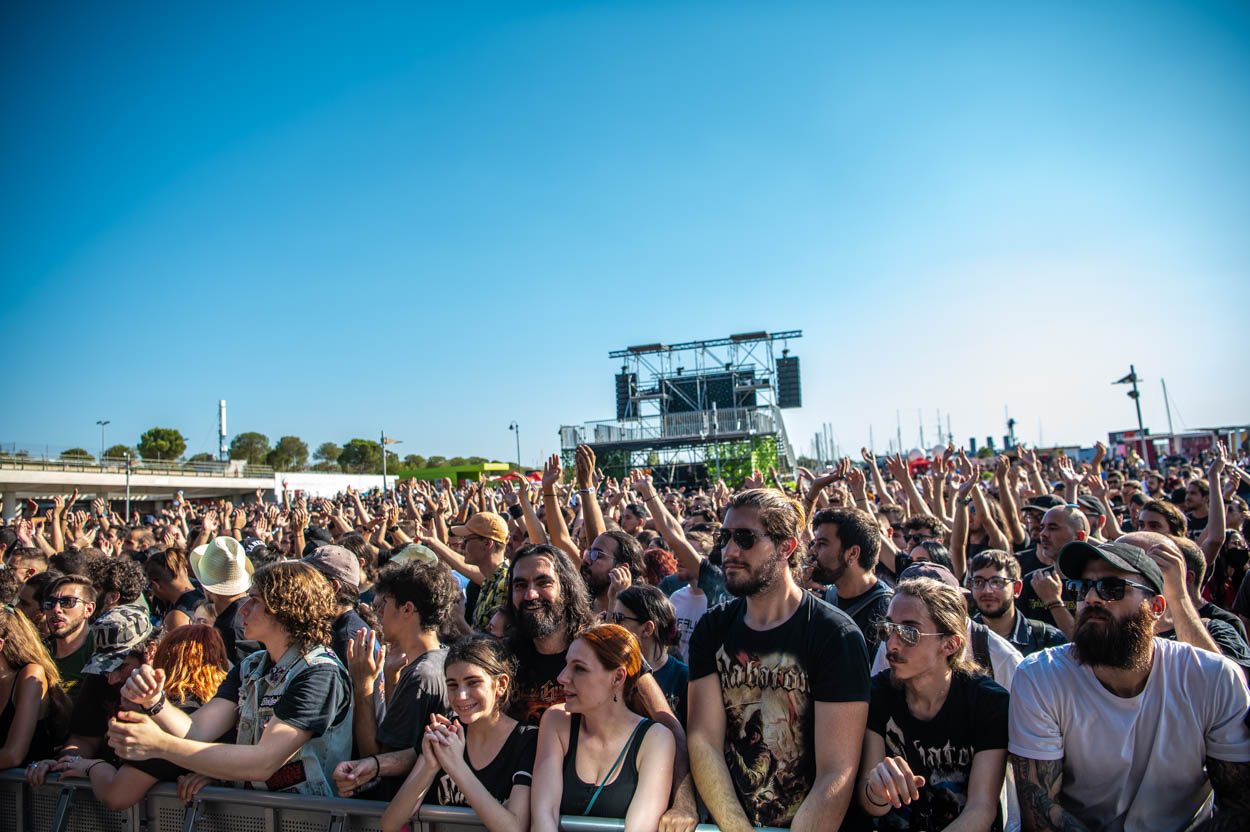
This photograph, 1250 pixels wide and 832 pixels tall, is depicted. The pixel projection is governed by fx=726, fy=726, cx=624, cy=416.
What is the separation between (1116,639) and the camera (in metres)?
2.60

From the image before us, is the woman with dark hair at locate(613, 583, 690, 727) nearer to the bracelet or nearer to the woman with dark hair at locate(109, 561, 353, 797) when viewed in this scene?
the bracelet

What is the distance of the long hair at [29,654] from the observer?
3.74 metres

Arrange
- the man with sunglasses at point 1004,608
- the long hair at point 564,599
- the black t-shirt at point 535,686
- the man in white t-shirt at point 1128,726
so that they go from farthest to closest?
the man with sunglasses at point 1004,608 < the long hair at point 564,599 < the black t-shirt at point 535,686 < the man in white t-shirt at point 1128,726

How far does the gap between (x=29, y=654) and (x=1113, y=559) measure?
5084 millimetres

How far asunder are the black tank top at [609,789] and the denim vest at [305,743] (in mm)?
1026

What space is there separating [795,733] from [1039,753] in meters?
0.84

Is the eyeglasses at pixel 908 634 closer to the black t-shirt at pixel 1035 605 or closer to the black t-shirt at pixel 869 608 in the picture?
the black t-shirt at pixel 869 608

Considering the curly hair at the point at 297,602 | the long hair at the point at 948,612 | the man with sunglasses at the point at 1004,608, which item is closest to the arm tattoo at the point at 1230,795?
the long hair at the point at 948,612

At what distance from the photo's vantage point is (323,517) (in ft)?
50.2

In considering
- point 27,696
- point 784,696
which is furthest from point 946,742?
point 27,696

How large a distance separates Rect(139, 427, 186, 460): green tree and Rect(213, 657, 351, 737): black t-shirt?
93.6 m

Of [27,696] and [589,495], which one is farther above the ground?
[589,495]

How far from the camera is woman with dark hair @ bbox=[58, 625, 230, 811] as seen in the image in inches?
120

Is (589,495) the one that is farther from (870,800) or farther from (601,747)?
(870,800)
